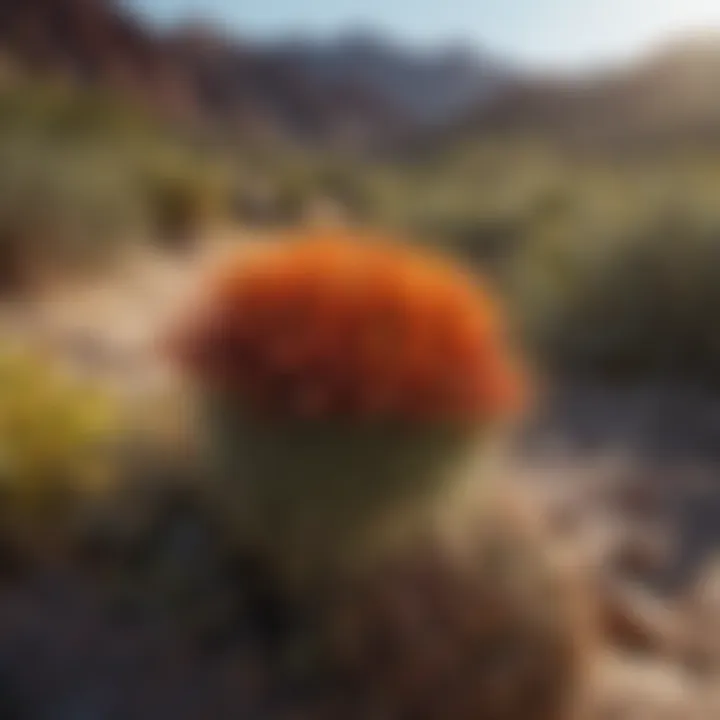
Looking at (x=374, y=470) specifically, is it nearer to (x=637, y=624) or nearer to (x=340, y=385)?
(x=340, y=385)

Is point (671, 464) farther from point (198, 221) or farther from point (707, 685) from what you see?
point (198, 221)

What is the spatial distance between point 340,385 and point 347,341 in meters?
0.06

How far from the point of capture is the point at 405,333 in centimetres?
179

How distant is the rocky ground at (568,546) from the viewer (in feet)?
6.31

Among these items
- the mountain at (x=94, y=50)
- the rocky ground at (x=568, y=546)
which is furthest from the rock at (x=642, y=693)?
the mountain at (x=94, y=50)

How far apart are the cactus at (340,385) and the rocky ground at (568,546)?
20 centimetres

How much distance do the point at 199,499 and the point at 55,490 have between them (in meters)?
0.24

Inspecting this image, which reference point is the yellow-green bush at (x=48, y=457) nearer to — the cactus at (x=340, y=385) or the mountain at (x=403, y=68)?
the cactus at (x=340, y=385)

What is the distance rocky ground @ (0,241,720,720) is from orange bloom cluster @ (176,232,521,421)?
25 centimetres

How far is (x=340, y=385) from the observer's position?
1.79 metres

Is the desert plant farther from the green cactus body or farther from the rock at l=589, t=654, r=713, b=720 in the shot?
the rock at l=589, t=654, r=713, b=720

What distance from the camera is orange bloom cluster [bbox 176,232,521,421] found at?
1.78m

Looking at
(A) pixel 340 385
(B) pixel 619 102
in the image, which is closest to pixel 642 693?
(A) pixel 340 385

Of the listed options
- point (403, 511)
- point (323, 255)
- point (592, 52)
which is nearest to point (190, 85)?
point (323, 255)
